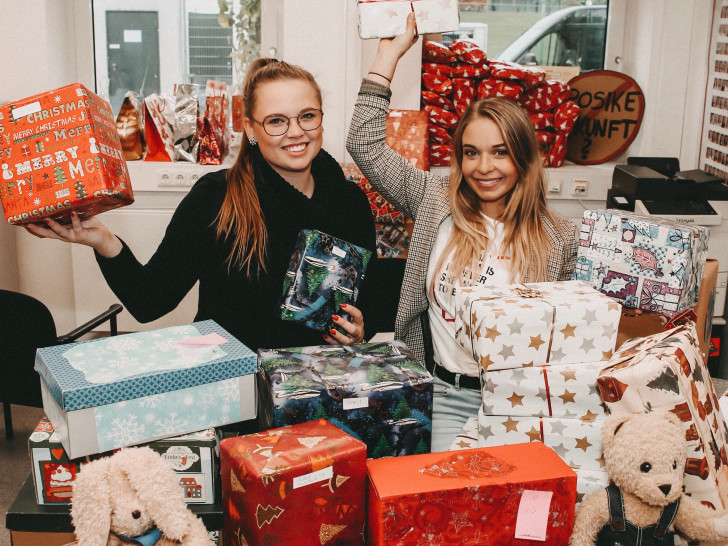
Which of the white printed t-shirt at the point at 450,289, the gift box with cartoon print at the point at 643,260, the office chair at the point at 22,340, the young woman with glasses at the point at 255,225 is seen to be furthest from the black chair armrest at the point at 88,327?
the gift box with cartoon print at the point at 643,260

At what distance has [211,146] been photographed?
3.14m

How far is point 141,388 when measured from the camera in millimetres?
1111

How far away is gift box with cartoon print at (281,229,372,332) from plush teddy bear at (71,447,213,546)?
0.55 meters

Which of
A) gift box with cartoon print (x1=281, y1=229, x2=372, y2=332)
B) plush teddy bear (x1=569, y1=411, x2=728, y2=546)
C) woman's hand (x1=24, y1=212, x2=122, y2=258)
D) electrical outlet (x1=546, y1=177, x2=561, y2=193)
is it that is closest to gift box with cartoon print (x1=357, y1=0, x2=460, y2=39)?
gift box with cartoon print (x1=281, y1=229, x2=372, y2=332)

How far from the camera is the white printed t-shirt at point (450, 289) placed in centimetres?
172

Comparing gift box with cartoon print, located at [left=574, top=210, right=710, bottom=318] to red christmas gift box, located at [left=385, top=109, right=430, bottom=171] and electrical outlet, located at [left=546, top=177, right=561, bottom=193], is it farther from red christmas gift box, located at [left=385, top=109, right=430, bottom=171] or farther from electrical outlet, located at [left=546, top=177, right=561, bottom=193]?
electrical outlet, located at [left=546, top=177, right=561, bottom=193]

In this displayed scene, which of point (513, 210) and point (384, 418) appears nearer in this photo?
point (384, 418)

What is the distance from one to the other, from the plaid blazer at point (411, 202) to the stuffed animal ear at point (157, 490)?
0.92 metres

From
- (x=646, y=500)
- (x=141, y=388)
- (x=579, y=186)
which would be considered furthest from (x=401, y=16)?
(x=579, y=186)

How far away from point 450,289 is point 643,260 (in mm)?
466

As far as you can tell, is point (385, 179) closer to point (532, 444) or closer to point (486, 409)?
point (486, 409)

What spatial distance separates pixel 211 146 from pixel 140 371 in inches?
85.5

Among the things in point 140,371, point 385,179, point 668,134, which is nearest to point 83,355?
point 140,371

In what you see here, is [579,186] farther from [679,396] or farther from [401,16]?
[679,396]
